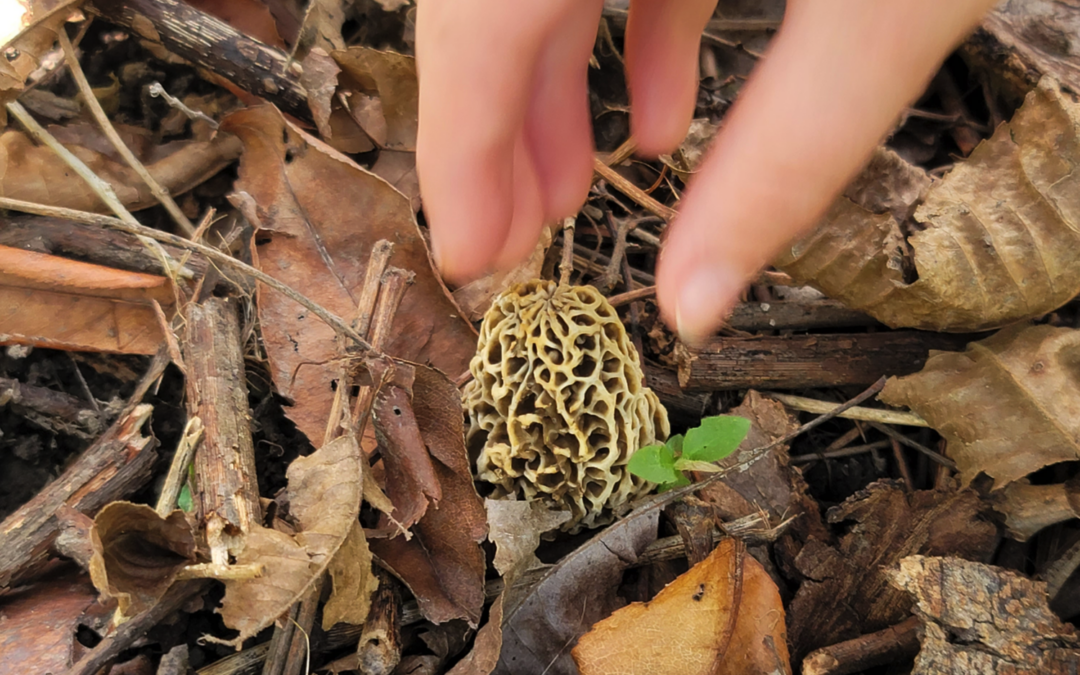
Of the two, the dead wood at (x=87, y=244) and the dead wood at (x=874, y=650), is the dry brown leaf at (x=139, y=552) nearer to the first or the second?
the dead wood at (x=87, y=244)

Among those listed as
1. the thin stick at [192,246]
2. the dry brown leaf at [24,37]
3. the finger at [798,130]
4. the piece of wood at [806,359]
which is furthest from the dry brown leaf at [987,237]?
the dry brown leaf at [24,37]

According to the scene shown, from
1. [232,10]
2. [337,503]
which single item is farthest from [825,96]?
[232,10]

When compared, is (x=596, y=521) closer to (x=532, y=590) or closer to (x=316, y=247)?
(x=532, y=590)

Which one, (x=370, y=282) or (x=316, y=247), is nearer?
(x=370, y=282)

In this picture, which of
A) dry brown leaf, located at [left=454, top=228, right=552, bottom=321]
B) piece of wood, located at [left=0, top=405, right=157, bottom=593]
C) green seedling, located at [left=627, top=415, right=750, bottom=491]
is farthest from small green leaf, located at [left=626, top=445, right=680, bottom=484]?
piece of wood, located at [left=0, top=405, right=157, bottom=593]

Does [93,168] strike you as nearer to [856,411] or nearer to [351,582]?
[351,582]

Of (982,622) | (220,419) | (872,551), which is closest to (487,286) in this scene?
(220,419)
